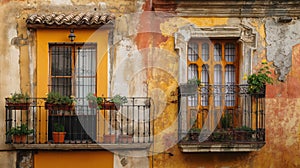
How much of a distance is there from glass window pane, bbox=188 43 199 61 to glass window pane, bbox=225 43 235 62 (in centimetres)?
67

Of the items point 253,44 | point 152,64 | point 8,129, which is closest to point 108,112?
point 152,64

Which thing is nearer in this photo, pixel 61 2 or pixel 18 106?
pixel 18 106

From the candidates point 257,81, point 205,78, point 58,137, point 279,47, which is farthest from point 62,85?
point 279,47

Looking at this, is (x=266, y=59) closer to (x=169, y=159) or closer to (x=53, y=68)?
(x=169, y=159)

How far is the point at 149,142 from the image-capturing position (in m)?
11.9

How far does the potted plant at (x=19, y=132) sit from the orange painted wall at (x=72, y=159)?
1.61 feet

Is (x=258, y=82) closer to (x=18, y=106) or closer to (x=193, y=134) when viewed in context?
(x=193, y=134)

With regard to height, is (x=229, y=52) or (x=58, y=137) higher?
(x=229, y=52)

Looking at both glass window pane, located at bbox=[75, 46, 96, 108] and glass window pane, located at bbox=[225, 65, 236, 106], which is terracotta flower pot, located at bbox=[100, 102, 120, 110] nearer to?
glass window pane, located at bbox=[75, 46, 96, 108]

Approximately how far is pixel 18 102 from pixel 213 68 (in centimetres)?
423

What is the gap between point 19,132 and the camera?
1155 cm

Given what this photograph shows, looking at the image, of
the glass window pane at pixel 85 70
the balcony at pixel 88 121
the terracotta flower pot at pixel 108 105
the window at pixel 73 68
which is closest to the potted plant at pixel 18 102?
the balcony at pixel 88 121

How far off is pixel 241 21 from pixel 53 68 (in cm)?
418

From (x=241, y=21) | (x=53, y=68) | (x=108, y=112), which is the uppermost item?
(x=241, y=21)
